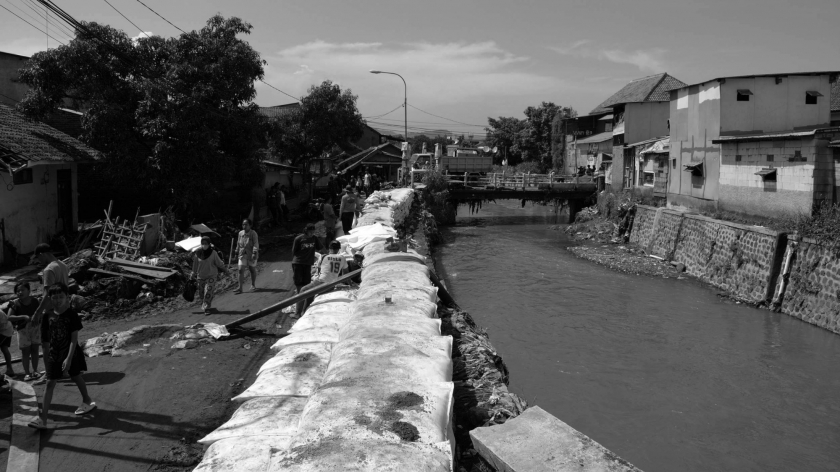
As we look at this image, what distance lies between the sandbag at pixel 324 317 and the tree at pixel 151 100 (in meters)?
9.51

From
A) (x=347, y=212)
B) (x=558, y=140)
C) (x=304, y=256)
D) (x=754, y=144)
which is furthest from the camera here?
(x=558, y=140)

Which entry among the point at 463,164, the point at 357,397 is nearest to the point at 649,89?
the point at 463,164

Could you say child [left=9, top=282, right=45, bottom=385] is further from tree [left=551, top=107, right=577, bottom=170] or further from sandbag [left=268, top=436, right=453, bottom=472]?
tree [left=551, top=107, right=577, bottom=170]

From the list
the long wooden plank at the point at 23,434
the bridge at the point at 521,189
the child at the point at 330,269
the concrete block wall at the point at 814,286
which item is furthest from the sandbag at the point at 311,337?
the bridge at the point at 521,189

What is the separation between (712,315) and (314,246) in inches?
392

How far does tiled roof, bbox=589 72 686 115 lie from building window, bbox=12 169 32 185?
2735 cm

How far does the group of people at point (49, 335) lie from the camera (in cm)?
593

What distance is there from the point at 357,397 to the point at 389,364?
56 centimetres

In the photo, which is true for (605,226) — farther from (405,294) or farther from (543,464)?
(543,464)

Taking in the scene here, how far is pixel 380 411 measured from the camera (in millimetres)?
3785

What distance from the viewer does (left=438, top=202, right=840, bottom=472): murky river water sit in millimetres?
8281

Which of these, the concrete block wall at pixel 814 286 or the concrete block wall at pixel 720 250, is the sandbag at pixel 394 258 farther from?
the concrete block wall at pixel 720 250

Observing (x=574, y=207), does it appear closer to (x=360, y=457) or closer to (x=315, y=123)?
(x=315, y=123)

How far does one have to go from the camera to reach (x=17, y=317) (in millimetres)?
7039
